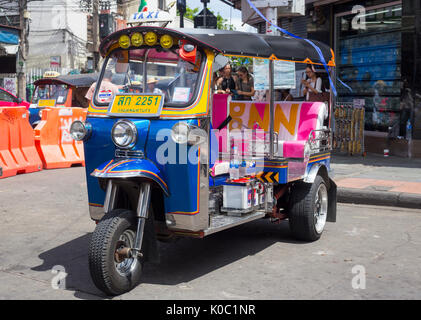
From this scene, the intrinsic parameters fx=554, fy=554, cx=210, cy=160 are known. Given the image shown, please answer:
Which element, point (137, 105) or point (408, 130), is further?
point (408, 130)

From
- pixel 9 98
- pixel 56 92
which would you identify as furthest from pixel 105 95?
pixel 9 98

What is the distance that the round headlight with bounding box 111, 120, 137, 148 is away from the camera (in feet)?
15.5

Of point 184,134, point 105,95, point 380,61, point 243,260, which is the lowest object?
point 243,260

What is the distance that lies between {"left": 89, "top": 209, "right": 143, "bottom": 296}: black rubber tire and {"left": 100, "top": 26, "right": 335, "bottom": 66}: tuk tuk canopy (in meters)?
1.67

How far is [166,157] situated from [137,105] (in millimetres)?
590

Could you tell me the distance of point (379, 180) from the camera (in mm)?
9516

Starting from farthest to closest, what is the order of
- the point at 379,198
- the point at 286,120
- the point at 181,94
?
1. the point at 379,198
2. the point at 286,120
3. the point at 181,94

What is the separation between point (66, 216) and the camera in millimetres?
7539

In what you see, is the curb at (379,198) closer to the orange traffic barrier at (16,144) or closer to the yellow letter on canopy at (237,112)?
the yellow letter on canopy at (237,112)

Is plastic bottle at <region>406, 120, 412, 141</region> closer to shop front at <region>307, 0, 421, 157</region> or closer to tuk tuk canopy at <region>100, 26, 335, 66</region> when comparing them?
shop front at <region>307, 0, 421, 157</region>

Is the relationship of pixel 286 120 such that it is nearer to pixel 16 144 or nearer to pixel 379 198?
pixel 379 198

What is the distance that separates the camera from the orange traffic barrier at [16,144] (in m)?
10.9
